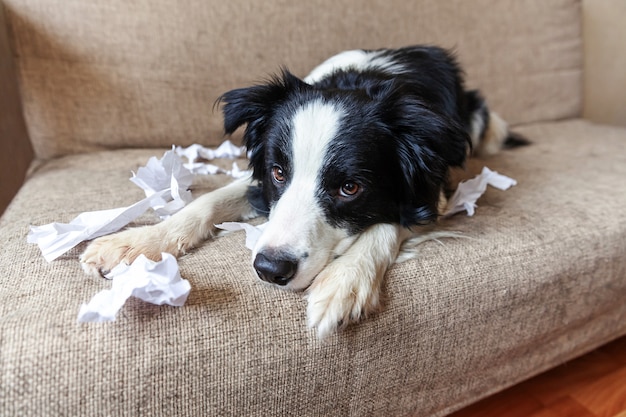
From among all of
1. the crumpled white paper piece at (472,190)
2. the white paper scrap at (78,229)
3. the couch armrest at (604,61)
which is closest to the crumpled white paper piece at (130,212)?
the white paper scrap at (78,229)

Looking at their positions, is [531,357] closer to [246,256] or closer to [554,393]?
[554,393]

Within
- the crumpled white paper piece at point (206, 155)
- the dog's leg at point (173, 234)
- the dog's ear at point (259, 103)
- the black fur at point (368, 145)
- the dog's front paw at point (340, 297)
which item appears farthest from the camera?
the crumpled white paper piece at point (206, 155)

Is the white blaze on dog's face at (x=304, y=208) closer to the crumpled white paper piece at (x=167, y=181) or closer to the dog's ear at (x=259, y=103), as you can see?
the dog's ear at (x=259, y=103)

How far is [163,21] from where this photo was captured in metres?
2.18

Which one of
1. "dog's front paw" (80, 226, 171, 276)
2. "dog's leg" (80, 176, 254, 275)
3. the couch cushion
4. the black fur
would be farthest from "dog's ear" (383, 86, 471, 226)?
"dog's front paw" (80, 226, 171, 276)

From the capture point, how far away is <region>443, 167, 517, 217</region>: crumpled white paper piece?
1.71m

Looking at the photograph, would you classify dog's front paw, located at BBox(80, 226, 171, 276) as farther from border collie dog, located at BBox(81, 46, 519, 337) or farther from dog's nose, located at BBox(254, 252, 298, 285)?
dog's nose, located at BBox(254, 252, 298, 285)

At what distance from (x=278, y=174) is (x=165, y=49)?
1075 mm

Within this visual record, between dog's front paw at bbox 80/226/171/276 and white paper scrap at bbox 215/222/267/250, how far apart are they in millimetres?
190

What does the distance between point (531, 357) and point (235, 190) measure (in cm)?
110

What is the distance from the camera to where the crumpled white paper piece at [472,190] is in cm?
171

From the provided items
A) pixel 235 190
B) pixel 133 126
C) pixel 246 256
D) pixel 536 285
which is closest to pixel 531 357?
pixel 536 285

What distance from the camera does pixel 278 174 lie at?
1.47m

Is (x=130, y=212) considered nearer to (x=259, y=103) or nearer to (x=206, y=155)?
(x=259, y=103)
